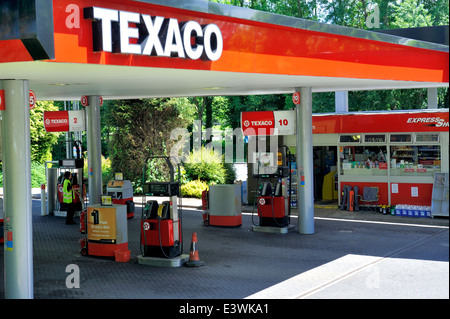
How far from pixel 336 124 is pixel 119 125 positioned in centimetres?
1069

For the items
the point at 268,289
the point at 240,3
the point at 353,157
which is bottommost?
the point at 268,289

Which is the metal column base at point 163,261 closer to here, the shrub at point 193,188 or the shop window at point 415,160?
the shop window at point 415,160

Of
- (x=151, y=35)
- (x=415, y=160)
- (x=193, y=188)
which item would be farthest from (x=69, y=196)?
(x=415, y=160)

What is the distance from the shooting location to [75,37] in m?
7.95

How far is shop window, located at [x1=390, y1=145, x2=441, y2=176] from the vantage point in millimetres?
18688

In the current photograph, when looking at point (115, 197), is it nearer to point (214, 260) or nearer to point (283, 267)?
point (214, 260)

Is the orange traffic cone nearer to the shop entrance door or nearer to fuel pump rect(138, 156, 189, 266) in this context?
fuel pump rect(138, 156, 189, 266)

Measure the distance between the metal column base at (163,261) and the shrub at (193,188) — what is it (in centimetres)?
1250

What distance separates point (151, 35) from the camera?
8.66 meters

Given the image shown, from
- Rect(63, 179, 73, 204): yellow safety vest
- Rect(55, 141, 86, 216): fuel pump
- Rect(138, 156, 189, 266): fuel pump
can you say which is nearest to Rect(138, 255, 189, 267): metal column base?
Rect(138, 156, 189, 266): fuel pump

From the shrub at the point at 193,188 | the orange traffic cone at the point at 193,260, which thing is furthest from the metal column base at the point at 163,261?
the shrub at the point at 193,188

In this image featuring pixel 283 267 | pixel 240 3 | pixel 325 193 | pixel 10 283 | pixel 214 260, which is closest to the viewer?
pixel 10 283

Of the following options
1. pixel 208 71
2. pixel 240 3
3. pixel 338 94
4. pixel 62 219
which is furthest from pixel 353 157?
pixel 240 3

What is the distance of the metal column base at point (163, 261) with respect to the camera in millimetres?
12469
